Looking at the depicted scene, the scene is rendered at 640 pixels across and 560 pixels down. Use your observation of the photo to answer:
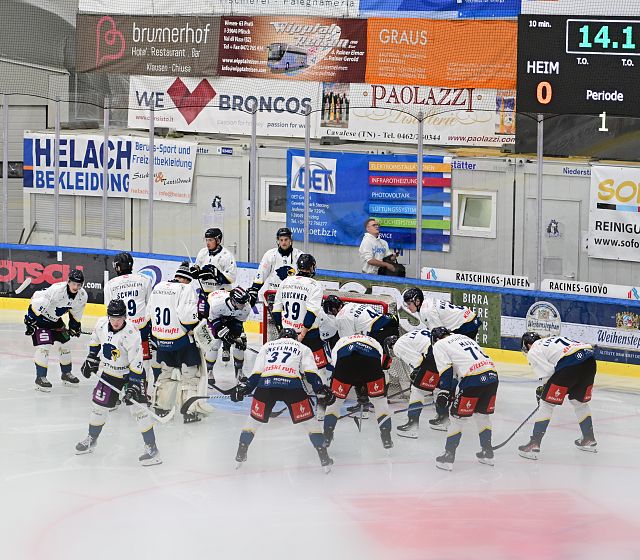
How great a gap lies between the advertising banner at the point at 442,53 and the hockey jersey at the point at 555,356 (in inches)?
307

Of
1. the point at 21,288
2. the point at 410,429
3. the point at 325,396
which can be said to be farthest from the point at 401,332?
the point at 21,288

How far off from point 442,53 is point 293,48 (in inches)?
85.2

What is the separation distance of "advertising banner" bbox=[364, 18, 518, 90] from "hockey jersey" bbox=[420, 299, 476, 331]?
672 centimetres

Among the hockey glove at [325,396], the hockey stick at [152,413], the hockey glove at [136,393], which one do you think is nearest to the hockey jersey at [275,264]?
the hockey stick at [152,413]

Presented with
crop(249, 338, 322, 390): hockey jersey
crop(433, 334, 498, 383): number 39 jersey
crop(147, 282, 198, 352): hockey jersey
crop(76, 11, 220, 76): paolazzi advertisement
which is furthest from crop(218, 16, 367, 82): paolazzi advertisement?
crop(249, 338, 322, 390): hockey jersey

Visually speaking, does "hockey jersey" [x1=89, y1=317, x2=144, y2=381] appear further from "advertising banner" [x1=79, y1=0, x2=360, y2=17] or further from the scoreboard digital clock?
"advertising banner" [x1=79, y1=0, x2=360, y2=17]

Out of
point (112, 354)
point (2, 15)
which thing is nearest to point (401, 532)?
point (112, 354)

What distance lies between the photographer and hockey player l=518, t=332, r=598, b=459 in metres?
10.2

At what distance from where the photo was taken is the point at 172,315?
10852mm

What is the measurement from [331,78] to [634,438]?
28.7 ft

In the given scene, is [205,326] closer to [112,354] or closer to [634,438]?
[112,354]

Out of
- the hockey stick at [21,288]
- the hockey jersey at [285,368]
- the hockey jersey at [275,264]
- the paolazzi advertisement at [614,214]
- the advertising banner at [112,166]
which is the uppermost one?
the advertising banner at [112,166]

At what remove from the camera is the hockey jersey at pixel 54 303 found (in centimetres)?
1222

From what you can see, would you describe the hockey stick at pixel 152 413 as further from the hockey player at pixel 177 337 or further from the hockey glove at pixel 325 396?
the hockey glove at pixel 325 396
